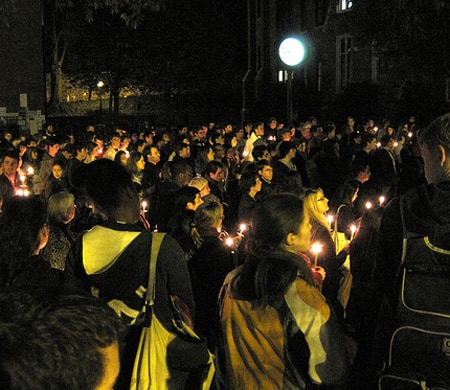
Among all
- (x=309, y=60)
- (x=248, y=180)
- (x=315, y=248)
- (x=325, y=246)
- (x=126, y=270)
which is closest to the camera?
(x=126, y=270)

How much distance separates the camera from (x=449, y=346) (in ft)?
8.50

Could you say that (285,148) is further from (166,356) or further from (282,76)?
(282,76)

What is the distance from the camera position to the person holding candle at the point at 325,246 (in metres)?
5.51

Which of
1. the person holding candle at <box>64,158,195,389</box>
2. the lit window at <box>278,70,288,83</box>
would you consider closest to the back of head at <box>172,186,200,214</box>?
the person holding candle at <box>64,158,195,389</box>

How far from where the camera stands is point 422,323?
2637 mm

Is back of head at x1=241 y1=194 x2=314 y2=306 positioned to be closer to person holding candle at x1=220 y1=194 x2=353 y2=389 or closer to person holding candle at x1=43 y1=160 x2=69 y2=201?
person holding candle at x1=220 y1=194 x2=353 y2=389

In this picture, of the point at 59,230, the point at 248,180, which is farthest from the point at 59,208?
the point at 248,180

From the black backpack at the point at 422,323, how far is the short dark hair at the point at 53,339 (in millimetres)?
1429

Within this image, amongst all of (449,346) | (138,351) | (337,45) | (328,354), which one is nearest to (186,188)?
(138,351)

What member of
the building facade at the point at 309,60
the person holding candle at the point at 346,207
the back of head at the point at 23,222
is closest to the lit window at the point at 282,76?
the building facade at the point at 309,60

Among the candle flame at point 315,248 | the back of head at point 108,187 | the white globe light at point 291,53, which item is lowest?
the candle flame at point 315,248

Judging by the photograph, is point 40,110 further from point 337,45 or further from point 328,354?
point 328,354

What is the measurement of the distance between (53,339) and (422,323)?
1669mm

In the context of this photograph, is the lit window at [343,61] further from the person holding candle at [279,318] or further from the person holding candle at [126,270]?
the person holding candle at [279,318]
